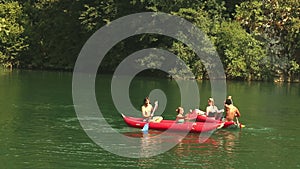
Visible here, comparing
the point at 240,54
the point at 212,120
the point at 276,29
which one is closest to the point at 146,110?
the point at 212,120

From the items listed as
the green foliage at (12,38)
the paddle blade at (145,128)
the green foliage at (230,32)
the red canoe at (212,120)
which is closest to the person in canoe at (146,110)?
the paddle blade at (145,128)

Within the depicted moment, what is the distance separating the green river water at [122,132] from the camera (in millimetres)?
15766

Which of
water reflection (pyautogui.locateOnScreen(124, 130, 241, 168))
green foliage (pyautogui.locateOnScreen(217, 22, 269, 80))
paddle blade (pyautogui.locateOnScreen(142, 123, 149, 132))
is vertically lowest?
water reflection (pyautogui.locateOnScreen(124, 130, 241, 168))

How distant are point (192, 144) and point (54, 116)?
23.5 feet

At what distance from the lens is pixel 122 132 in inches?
802

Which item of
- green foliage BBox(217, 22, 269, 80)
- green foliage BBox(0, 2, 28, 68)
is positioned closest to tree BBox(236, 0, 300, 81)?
green foliage BBox(217, 22, 269, 80)

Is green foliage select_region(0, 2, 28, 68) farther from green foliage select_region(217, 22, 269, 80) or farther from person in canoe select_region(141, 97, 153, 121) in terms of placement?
person in canoe select_region(141, 97, 153, 121)

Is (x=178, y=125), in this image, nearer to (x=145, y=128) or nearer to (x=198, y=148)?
(x=145, y=128)

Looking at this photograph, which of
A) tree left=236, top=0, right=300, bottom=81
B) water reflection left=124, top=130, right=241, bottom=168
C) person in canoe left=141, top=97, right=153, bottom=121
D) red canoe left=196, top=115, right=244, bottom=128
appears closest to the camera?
water reflection left=124, top=130, right=241, bottom=168

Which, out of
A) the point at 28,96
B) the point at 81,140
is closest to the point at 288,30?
the point at 28,96

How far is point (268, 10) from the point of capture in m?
48.7

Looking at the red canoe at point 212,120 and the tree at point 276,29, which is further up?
the tree at point 276,29

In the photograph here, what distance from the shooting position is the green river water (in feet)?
51.7

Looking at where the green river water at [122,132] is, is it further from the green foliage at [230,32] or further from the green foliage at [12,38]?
the green foliage at [12,38]
